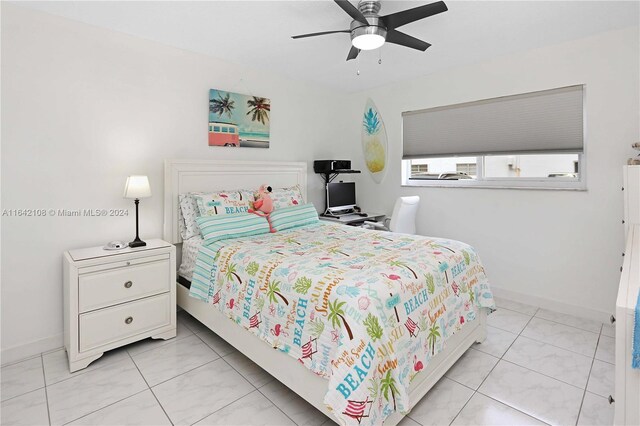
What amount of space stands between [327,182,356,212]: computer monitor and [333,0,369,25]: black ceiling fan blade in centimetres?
223

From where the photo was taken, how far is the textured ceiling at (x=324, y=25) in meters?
2.27

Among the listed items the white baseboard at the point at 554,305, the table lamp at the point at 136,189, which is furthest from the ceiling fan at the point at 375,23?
the white baseboard at the point at 554,305

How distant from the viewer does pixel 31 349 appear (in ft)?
7.73

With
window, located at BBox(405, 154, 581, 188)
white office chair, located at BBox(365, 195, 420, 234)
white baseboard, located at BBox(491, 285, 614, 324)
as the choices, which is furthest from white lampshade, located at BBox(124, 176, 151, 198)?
white baseboard, located at BBox(491, 285, 614, 324)

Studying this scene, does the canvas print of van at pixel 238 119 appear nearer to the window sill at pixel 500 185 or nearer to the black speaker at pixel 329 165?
the black speaker at pixel 329 165

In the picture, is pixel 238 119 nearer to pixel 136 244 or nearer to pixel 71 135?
pixel 71 135

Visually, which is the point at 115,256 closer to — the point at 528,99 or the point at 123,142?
the point at 123,142

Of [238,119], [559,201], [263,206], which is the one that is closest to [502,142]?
[559,201]

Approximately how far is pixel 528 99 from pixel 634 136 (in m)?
0.85

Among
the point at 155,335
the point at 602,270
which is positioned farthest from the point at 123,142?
the point at 602,270

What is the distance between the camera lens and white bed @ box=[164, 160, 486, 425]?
1.75 meters

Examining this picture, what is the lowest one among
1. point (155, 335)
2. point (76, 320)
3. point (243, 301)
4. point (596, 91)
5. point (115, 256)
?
point (155, 335)

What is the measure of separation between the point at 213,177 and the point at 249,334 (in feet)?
5.51

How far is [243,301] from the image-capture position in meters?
2.07
